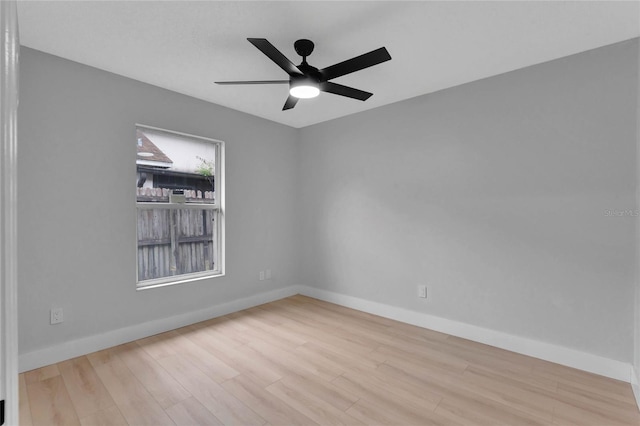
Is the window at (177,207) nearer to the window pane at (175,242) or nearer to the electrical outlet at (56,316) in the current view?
the window pane at (175,242)

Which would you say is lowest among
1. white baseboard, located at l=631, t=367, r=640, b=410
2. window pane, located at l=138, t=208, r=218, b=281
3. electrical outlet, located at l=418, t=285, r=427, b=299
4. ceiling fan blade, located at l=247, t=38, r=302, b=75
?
white baseboard, located at l=631, t=367, r=640, b=410

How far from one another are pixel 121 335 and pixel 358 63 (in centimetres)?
310

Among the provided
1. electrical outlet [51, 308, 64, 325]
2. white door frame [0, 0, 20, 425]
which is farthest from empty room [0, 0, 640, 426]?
white door frame [0, 0, 20, 425]

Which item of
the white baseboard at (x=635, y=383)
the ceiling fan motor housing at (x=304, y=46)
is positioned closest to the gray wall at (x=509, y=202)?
the white baseboard at (x=635, y=383)

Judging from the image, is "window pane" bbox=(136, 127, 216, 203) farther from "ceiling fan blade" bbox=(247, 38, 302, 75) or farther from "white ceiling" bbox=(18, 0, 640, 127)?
"ceiling fan blade" bbox=(247, 38, 302, 75)

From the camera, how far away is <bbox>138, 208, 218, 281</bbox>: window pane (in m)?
3.12

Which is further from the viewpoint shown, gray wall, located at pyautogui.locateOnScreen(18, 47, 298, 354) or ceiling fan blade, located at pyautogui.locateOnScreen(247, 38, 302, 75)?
gray wall, located at pyautogui.locateOnScreen(18, 47, 298, 354)

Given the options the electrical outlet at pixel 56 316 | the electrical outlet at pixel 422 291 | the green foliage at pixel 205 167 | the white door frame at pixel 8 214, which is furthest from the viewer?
the green foliage at pixel 205 167

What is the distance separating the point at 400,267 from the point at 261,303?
6.17 feet

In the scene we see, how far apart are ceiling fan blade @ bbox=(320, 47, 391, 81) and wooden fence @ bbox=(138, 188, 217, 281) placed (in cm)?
221

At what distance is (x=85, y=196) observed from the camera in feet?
8.68

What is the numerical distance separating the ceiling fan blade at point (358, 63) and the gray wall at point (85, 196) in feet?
6.24

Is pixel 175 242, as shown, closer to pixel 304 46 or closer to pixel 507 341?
pixel 304 46

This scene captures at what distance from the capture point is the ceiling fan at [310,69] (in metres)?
1.93
